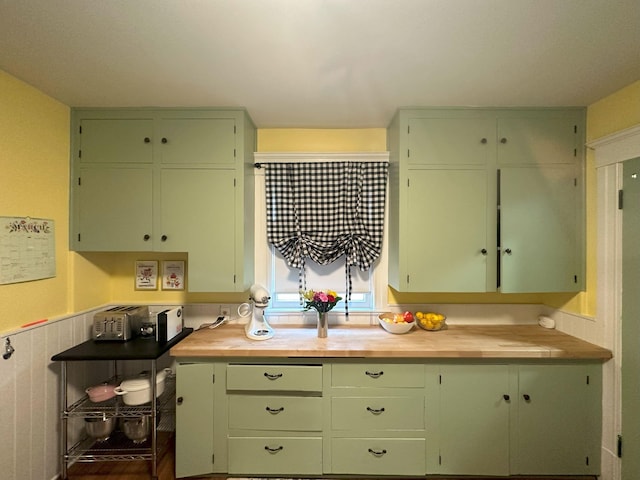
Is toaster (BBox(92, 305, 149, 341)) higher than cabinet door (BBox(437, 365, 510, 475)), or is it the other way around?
toaster (BBox(92, 305, 149, 341))

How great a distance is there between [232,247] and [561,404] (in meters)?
2.41

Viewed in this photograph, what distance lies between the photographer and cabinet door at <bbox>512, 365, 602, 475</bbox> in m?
1.86

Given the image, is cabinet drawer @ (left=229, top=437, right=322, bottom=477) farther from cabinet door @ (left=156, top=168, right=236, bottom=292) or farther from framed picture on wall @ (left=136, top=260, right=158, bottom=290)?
framed picture on wall @ (left=136, top=260, right=158, bottom=290)

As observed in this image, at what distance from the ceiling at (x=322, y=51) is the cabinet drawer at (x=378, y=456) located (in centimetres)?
223

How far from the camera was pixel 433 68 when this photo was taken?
63.5 inches

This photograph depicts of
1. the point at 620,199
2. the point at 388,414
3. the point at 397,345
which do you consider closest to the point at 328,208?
the point at 397,345

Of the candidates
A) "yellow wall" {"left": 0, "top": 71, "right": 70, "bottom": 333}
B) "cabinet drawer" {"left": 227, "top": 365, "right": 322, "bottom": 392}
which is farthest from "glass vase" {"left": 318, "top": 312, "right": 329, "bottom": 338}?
"yellow wall" {"left": 0, "top": 71, "right": 70, "bottom": 333}

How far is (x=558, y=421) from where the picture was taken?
73.5 inches

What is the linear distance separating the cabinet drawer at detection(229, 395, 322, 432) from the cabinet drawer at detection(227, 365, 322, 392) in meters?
0.07

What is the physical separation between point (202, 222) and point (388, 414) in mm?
1811

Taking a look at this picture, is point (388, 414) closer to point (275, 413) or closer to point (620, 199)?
point (275, 413)

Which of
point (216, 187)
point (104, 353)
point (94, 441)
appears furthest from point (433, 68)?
point (94, 441)

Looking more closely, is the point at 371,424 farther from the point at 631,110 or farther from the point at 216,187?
the point at 631,110

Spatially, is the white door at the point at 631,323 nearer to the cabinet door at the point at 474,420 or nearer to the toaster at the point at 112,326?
the cabinet door at the point at 474,420
